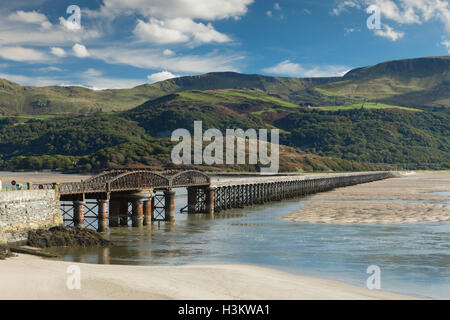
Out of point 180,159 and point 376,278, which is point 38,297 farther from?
point 180,159

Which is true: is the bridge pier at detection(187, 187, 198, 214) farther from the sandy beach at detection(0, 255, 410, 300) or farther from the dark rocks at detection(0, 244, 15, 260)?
the sandy beach at detection(0, 255, 410, 300)

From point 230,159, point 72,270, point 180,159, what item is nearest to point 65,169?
point 180,159

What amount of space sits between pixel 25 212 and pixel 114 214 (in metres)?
15.2

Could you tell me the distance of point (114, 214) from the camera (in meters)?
50.9

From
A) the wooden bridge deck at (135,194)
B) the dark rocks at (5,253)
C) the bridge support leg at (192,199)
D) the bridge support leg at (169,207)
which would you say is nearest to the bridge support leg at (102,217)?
the wooden bridge deck at (135,194)

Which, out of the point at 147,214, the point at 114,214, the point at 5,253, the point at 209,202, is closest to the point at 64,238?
the point at 5,253

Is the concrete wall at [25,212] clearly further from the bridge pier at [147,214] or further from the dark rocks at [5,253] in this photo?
the bridge pier at [147,214]

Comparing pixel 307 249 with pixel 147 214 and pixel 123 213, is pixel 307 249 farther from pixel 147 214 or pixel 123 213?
pixel 123 213

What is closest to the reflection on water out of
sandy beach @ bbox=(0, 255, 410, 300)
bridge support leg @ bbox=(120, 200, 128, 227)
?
bridge support leg @ bbox=(120, 200, 128, 227)

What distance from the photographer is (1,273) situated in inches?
975

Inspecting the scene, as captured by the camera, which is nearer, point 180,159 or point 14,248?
point 14,248

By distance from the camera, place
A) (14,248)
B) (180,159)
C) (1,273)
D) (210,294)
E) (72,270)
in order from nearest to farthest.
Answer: (210,294) → (1,273) → (72,270) → (14,248) → (180,159)

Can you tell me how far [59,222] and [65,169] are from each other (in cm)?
16166
